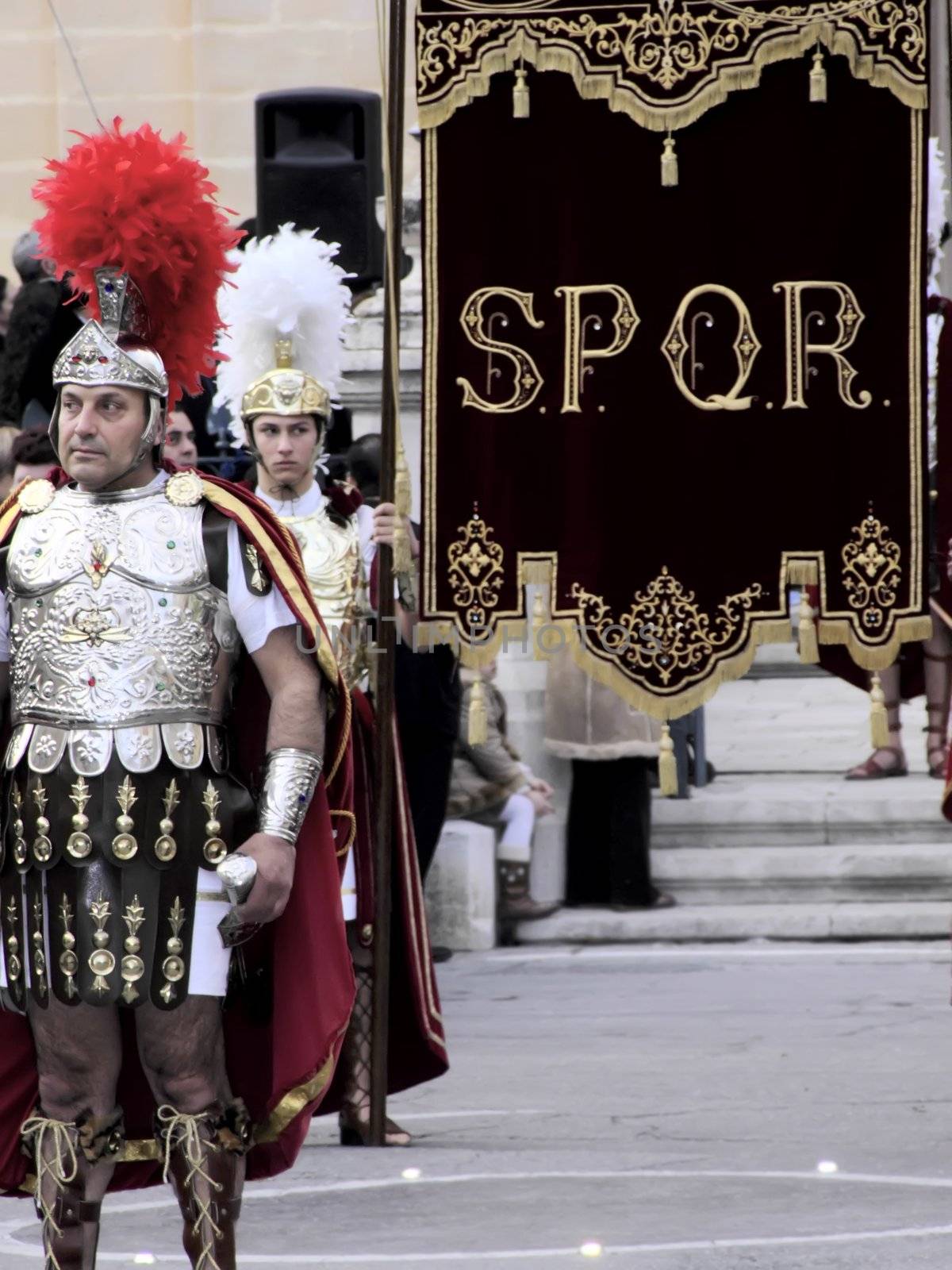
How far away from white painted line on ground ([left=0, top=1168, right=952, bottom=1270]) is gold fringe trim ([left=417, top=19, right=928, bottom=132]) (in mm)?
2592

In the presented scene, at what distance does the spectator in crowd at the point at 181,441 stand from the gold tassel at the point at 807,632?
245 centimetres

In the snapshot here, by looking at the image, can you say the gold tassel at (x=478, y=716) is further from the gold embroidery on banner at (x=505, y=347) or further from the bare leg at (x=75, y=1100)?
the bare leg at (x=75, y=1100)

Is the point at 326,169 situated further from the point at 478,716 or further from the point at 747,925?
the point at 478,716

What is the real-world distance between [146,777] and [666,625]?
7.94ft

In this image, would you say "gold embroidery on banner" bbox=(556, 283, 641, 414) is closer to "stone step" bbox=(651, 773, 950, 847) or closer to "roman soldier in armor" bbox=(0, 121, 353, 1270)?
"roman soldier in armor" bbox=(0, 121, 353, 1270)

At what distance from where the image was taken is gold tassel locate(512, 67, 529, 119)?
710cm

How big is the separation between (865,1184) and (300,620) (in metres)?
2.16

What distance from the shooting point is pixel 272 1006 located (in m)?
5.44

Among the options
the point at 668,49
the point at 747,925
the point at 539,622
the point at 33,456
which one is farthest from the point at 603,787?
the point at 668,49

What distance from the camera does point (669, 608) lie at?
285 inches

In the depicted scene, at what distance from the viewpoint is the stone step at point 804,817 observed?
11039mm

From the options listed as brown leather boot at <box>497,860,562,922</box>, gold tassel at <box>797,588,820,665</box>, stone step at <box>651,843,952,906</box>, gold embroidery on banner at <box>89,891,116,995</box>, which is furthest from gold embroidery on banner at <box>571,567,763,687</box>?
stone step at <box>651,843,952,906</box>

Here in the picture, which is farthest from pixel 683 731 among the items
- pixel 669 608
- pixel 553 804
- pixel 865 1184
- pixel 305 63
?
pixel 305 63

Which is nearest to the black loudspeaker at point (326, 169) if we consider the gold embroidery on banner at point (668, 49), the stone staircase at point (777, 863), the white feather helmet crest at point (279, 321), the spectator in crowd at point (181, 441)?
the spectator in crowd at point (181, 441)
